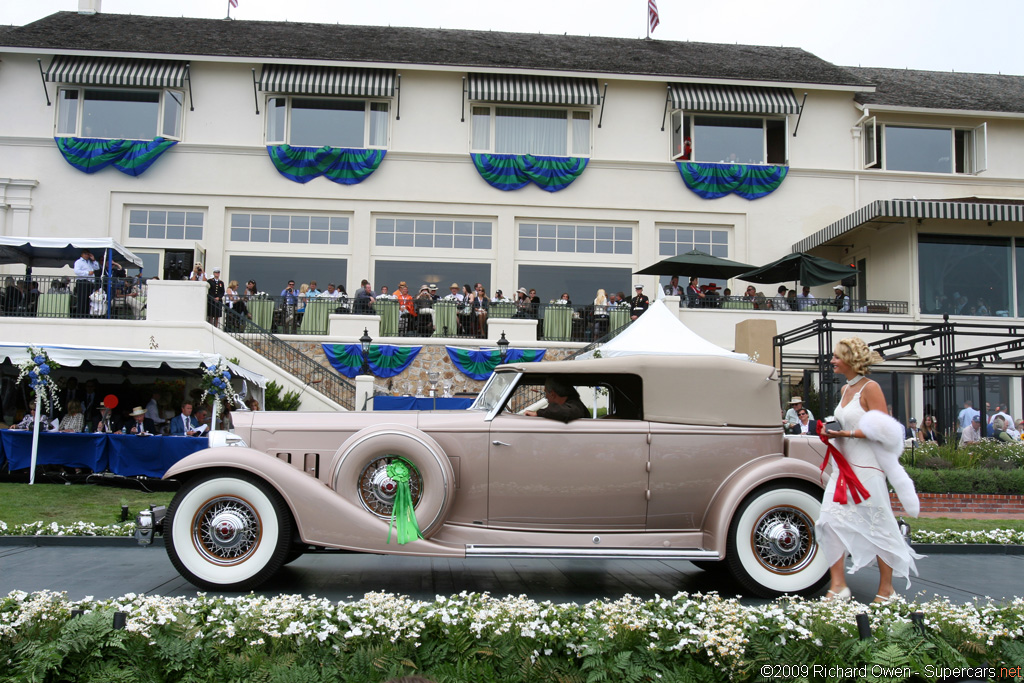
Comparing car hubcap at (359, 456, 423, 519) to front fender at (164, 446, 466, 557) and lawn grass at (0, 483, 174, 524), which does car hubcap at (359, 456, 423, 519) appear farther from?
lawn grass at (0, 483, 174, 524)

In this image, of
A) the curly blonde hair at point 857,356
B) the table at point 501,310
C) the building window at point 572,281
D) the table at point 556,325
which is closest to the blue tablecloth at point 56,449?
the table at point 501,310

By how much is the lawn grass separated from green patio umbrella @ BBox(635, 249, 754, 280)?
44.4 feet

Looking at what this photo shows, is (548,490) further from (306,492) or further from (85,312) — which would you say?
(85,312)

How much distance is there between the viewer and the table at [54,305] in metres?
18.6

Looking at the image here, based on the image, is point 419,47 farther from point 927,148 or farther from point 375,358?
point 927,148

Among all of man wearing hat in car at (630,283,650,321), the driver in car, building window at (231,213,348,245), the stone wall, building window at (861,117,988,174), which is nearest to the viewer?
the driver in car

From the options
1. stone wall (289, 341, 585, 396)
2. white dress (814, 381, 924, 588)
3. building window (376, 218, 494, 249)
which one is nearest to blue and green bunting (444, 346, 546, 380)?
stone wall (289, 341, 585, 396)

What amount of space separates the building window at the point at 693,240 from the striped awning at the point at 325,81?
33.5 ft

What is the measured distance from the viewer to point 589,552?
19.6ft

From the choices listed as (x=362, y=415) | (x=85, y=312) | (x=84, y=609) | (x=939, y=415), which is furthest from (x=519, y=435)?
(x=85, y=312)

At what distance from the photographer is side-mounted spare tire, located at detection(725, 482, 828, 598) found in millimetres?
6098

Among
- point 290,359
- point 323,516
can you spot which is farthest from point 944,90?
point 323,516

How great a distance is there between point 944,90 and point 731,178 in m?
9.59

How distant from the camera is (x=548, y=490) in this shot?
6.23 m
